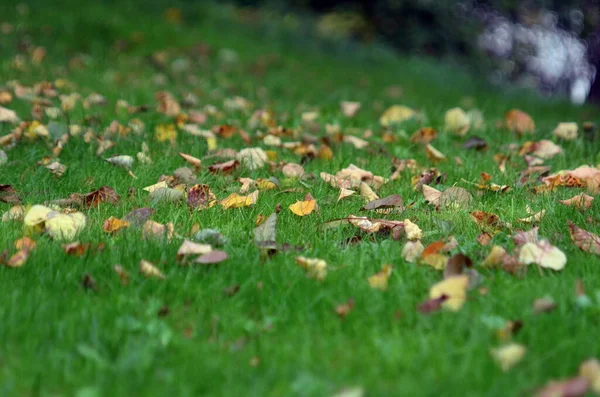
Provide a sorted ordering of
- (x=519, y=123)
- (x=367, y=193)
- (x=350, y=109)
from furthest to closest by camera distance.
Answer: (x=350, y=109), (x=519, y=123), (x=367, y=193)

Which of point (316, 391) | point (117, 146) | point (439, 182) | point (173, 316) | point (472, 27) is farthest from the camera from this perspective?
point (472, 27)

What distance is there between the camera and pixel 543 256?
226 centimetres

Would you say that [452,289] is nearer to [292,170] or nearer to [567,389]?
[567,389]

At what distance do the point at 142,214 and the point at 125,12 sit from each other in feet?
20.1

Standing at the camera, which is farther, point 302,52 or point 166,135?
point 302,52

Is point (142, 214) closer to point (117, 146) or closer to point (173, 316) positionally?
point (173, 316)

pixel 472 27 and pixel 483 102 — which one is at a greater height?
pixel 483 102

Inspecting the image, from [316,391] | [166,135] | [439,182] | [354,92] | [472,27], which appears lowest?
[472,27]

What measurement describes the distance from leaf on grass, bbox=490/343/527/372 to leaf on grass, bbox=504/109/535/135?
3.03 metres

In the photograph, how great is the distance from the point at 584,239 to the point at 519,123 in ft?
7.49

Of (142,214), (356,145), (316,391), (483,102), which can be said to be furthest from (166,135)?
(483,102)

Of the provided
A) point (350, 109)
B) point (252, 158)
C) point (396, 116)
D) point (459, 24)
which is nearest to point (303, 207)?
point (252, 158)

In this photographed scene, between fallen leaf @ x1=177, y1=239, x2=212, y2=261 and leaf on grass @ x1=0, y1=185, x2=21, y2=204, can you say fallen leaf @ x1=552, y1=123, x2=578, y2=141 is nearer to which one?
fallen leaf @ x1=177, y1=239, x2=212, y2=261

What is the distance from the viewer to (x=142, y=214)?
8.66 feet
